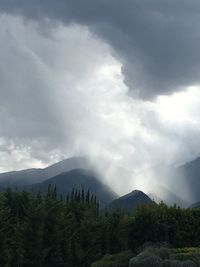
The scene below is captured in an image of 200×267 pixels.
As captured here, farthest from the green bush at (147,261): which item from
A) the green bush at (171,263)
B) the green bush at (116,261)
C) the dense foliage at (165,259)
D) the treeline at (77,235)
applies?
the treeline at (77,235)

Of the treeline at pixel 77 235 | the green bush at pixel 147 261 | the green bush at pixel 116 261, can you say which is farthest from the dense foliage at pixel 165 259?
the treeline at pixel 77 235

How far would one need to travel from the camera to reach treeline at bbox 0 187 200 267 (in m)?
45.2

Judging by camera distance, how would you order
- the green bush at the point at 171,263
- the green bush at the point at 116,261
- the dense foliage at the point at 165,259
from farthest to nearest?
the green bush at the point at 116,261 → the dense foliage at the point at 165,259 → the green bush at the point at 171,263

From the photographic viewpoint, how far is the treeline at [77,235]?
1779 inches

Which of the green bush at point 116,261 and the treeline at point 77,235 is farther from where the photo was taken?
the treeline at point 77,235

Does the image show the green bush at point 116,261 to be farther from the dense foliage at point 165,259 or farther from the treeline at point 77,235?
the dense foliage at point 165,259

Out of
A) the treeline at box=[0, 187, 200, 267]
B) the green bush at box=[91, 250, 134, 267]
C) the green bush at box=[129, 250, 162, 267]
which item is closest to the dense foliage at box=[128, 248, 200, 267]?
the green bush at box=[129, 250, 162, 267]

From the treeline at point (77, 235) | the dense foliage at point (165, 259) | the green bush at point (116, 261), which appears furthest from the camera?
the treeline at point (77, 235)

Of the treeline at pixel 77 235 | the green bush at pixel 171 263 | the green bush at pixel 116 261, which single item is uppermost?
the treeline at pixel 77 235

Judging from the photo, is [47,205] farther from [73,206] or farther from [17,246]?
[73,206]

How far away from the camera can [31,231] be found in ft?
148

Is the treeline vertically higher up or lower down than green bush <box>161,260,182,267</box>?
higher up

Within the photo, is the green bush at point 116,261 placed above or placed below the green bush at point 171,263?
above

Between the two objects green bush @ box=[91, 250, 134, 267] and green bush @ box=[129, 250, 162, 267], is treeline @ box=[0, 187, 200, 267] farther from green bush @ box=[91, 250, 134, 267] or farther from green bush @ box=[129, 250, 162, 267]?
green bush @ box=[129, 250, 162, 267]
